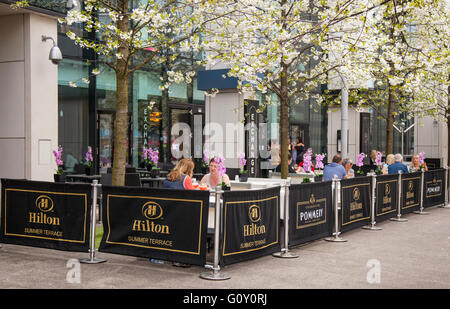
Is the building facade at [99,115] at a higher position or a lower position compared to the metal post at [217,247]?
higher

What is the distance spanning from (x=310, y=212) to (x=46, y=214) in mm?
4455

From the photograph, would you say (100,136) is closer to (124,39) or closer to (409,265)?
(124,39)

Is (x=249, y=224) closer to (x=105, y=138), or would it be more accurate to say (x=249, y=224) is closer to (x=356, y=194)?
(x=356, y=194)

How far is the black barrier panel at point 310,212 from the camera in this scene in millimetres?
9711

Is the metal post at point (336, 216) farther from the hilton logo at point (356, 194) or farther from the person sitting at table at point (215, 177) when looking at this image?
the person sitting at table at point (215, 177)

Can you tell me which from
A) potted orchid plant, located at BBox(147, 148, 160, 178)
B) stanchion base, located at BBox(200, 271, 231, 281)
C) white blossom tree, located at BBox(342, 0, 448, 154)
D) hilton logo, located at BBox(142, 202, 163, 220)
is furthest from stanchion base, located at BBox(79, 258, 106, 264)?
potted orchid plant, located at BBox(147, 148, 160, 178)

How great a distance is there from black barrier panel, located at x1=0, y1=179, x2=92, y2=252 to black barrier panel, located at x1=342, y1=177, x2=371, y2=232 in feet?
16.7

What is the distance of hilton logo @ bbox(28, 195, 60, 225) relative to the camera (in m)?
9.03

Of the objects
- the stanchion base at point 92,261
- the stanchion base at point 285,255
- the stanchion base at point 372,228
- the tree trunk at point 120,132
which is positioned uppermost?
the tree trunk at point 120,132

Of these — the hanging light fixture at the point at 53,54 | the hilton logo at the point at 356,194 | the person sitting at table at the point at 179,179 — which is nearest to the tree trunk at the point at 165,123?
the hanging light fixture at the point at 53,54

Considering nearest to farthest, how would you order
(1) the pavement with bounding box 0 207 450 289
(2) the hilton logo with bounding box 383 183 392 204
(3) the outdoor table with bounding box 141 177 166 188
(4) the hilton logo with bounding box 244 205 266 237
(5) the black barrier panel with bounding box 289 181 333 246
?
(1) the pavement with bounding box 0 207 450 289 < (4) the hilton logo with bounding box 244 205 266 237 < (5) the black barrier panel with bounding box 289 181 333 246 < (2) the hilton logo with bounding box 383 183 392 204 < (3) the outdoor table with bounding box 141 177 166 188

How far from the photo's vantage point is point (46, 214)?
9.09 m

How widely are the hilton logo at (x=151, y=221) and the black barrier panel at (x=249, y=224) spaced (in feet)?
2.91

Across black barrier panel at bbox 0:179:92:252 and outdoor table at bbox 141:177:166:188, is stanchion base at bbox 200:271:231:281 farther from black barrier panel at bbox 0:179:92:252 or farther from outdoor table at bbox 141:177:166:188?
outdoor table at bbox 141:177:166:188
